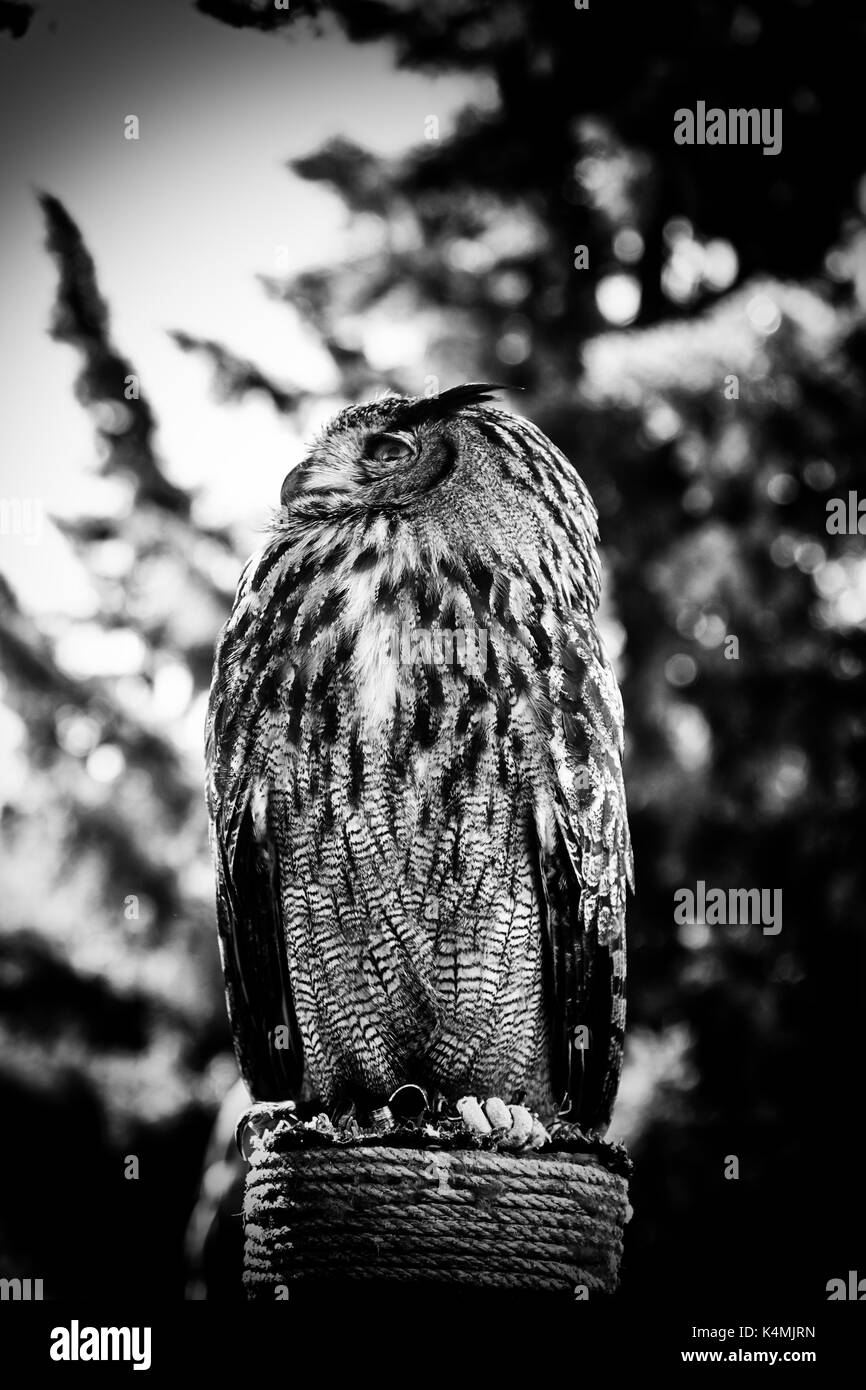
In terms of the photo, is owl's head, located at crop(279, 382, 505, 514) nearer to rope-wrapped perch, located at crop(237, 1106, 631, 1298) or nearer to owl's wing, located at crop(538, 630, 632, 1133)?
owl's wing, located at crop(538, 630, 632, 1133)

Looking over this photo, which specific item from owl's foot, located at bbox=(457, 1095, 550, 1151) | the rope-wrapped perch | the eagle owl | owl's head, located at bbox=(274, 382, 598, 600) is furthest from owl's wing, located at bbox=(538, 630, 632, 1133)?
the rope-wrapped perch

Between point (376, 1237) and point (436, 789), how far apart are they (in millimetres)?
695

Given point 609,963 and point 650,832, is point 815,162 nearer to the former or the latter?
point 650,832

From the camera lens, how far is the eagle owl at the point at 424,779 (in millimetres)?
2064

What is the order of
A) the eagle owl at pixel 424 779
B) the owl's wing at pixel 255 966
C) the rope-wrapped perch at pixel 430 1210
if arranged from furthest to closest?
the owl's wing at pixel 255 966
the eagle owl at pixel 424 779
the rope-wrapped perch at pixel 430 1210

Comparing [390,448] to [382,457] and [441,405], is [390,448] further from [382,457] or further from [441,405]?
[441,405]

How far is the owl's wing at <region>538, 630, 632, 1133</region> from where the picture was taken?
2.13 m

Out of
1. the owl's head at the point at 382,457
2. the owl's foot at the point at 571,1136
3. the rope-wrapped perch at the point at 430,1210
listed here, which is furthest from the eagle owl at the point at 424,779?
the rope-wrapped perch at the point at 430,1210

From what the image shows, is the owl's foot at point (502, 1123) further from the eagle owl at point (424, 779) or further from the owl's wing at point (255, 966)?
the owl's wing at point (255, 966)

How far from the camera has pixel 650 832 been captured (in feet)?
12.9

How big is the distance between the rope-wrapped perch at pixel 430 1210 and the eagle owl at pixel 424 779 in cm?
41

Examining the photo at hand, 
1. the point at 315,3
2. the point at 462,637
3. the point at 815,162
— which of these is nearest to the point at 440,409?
the point at 462,637

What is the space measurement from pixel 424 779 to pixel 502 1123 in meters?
0.56

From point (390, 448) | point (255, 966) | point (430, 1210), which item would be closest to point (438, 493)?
point (390, 448)
